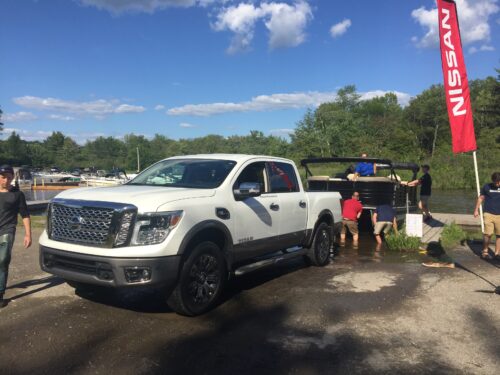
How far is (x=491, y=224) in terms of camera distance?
843 cm

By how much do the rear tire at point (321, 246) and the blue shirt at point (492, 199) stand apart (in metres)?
3.16

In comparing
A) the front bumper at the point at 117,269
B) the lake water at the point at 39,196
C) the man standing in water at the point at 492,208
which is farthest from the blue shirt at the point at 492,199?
the lake water at the point at 39,196

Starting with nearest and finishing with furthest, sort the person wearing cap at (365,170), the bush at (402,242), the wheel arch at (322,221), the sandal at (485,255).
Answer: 1. the wheel arch at (322,221)
2. the sandal at (485,255)
3. the bush at (402,242)
4. the person wearing cap at (365,170)

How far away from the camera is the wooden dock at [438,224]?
35.9ft

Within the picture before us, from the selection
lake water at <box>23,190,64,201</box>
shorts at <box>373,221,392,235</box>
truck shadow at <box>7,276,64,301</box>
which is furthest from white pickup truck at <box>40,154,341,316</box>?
lake water at <box>23,190,64,201</box>

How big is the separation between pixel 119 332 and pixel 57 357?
720mm

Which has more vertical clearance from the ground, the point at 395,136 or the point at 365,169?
the point at 395,136

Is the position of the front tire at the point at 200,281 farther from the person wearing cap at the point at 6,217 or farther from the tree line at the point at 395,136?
the tree line at the point at 395,136

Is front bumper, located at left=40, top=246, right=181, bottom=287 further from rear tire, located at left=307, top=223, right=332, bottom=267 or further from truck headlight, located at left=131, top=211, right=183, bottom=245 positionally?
rear tire, located at left=307, top=223, right=332, bottom=267

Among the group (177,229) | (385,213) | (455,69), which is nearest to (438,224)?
(385,213)

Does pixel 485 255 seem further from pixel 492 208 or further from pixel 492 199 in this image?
pixel 492 199

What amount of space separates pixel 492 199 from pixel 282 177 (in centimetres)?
442

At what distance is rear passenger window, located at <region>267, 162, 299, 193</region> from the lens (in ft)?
22.1

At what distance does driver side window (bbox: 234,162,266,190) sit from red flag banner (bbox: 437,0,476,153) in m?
5.39
